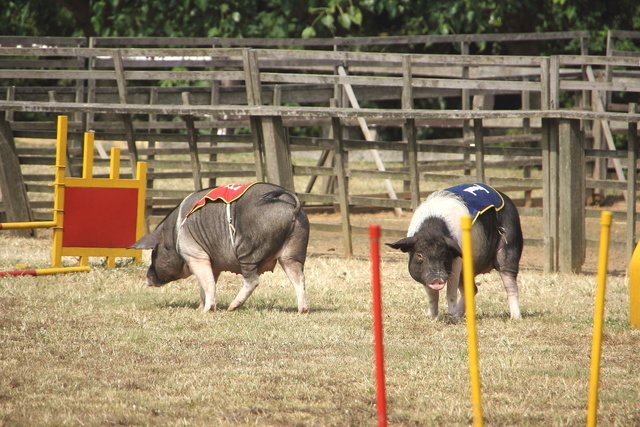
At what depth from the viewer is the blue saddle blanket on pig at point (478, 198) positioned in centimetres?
816

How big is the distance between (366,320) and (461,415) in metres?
2.94

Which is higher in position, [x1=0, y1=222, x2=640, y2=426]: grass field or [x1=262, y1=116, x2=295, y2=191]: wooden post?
[x1=262, y1=116, x2=295, y2=191]: wooden post

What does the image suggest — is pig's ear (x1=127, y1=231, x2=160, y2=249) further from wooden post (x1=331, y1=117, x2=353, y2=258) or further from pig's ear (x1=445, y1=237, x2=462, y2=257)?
wooden post (x1=331, y1=117, x2=353, y2=258)

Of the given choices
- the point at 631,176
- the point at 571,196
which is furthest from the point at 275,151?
the point at 631,176

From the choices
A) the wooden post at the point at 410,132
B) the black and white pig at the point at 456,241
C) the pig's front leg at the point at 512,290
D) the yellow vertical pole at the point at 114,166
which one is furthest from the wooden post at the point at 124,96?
the pig's front leg at the point at 512,290

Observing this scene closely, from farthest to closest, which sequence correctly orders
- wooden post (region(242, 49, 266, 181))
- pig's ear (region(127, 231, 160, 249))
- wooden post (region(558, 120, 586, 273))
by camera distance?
wooden post (region(242, 49, 266, 181)) → wooden post (region(558, 120, 586, 273)) → pig's ear (region(127, 231, 160, 249))

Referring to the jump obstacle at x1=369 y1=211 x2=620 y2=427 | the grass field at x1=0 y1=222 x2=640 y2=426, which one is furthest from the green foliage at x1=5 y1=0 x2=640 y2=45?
the jump obstacle at x1=369 y1=211 x2=620 y2=427

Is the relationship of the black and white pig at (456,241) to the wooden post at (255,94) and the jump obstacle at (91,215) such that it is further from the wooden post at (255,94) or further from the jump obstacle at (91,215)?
the wooden post at (255,94)

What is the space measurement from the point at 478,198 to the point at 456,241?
558mm

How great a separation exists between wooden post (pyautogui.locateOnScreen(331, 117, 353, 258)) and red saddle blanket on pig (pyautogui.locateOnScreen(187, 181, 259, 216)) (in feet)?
12.9

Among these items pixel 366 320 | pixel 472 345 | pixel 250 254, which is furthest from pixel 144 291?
pixel 472 345

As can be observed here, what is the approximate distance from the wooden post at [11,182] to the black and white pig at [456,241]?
7.30 metres

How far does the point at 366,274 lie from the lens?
11.1 meters

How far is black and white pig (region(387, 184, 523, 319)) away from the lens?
7824 millimetres
